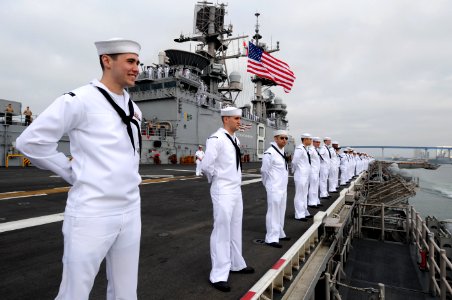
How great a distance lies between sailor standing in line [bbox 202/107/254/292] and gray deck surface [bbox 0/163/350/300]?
0.19m

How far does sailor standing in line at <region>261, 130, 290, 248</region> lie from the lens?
15.1 feet

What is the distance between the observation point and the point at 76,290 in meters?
1.49

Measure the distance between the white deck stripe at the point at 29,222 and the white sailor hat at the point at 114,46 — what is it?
4.54 metres

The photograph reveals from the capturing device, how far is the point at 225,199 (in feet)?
10.8

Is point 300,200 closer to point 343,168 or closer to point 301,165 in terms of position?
point 301,165

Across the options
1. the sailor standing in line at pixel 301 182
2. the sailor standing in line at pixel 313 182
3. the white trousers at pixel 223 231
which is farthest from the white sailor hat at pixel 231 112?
the sailor standing in line at pixel 313 182

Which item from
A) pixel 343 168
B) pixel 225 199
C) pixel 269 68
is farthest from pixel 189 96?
pixel 225 199

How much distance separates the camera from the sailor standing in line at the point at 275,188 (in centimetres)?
461

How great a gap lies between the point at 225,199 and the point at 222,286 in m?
0.92

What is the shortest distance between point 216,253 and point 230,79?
35.5 m

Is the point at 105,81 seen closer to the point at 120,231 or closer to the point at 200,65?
the point at 120,231

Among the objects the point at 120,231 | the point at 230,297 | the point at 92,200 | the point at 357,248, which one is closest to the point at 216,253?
the point at 230,297

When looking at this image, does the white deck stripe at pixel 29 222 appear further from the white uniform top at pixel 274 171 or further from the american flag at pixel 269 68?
the american flag at pixel 269 68

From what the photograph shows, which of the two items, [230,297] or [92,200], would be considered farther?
[230,297]
